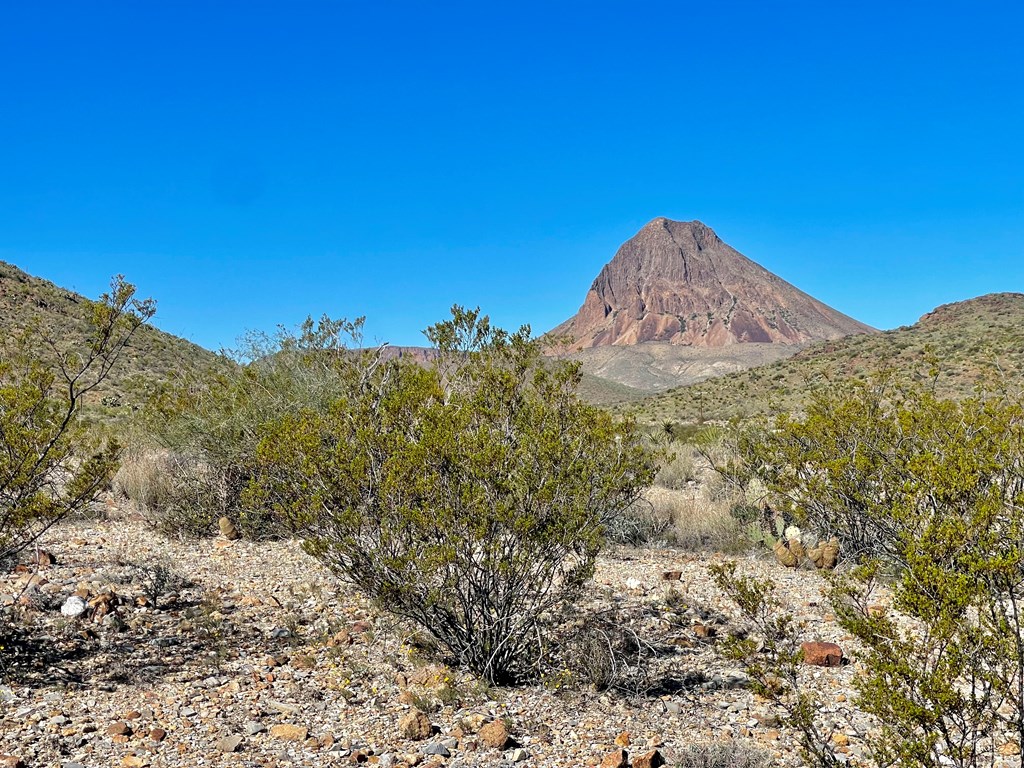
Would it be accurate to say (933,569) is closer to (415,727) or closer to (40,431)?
(415,727)

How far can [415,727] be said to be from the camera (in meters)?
4.52

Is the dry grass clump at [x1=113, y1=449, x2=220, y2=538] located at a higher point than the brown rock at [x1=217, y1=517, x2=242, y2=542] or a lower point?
higher

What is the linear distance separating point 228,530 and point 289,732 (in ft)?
17.2

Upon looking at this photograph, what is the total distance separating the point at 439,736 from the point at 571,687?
3.63 feet

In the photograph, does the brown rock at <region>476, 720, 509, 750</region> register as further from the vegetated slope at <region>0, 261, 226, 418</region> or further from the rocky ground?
the vegetated slope at <region>0, 261, 226, 418</region>

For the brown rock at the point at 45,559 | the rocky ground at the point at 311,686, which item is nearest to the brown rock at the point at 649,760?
the rocky ground at the point at 311,686

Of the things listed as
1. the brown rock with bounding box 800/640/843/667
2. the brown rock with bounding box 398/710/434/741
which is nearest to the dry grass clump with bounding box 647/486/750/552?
the brown rock with bounding box 800/640/843/667

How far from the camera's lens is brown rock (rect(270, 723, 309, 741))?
14.7 feet

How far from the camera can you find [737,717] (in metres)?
4.91

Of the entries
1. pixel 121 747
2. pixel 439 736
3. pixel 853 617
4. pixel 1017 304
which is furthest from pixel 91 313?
pixel 1017 304

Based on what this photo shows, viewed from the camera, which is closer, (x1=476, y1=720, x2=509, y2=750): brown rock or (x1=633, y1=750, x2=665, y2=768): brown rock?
(x1=633, y1=750, x2=665, y2=768): brown rock

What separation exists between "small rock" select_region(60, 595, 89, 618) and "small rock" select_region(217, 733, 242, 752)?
2532mm

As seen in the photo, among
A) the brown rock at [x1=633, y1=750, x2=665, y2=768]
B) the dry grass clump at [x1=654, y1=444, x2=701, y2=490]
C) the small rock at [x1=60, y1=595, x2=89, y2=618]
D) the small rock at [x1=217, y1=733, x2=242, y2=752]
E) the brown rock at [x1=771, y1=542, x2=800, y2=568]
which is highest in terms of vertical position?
the dry grass clump at [x1=654, y1=444, x2=701, y2=490]

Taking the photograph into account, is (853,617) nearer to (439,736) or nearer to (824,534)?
(439,736)
